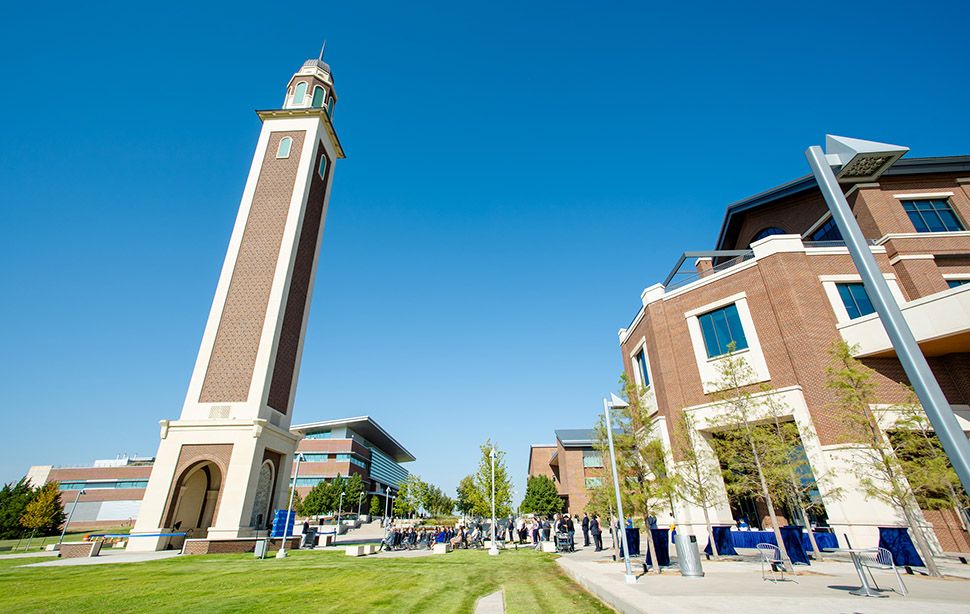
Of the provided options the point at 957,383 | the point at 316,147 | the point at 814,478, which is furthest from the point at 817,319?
the point at 316,147

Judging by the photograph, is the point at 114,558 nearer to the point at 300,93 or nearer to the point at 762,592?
the point at 762,592

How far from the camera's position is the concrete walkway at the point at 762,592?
729 cm

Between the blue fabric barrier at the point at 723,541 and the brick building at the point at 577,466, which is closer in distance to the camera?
the blue fabric barrier at the point at 723,541

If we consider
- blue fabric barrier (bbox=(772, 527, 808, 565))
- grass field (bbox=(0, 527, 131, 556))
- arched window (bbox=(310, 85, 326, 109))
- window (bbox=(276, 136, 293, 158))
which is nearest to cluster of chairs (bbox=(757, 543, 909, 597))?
blue fabric barrier (bbox=(772, 527, 808, 565))

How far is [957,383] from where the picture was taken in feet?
65.8

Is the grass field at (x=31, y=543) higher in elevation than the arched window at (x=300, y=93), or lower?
lower

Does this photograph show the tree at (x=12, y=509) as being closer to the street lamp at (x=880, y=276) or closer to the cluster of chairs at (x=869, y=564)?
the cluster of chairs at (x=869, y=564)

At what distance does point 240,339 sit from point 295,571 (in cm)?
1650

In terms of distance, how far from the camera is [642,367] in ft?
101

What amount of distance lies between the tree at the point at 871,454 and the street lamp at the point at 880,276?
44.7 ft

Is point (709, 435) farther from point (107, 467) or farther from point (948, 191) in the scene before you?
point (107, 467)

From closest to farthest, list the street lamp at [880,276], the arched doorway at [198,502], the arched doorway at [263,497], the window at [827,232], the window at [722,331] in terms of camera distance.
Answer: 1. the street lamp at [880,276]
2. the window at [722,331]
3. the arched doorway at [263,497]
4. the arched doorway at [198,502]
5. the window at [827,232]

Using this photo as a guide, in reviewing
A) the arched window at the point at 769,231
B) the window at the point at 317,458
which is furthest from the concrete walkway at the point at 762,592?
the window at the point at 317,458

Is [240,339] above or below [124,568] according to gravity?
above
